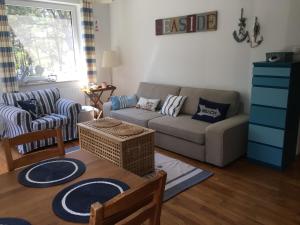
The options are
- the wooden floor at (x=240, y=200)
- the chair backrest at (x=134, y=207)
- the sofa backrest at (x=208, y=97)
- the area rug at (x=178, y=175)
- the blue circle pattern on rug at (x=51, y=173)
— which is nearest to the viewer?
the chair backrest at (x=134, y=207)

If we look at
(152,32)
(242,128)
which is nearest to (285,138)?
(242,128)

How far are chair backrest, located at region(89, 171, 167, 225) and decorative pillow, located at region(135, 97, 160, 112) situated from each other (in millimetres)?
3080

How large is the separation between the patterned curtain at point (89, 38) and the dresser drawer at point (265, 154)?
3.22 metres

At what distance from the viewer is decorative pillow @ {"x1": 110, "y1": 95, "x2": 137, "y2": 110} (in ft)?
14.2

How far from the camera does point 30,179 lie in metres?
1.39

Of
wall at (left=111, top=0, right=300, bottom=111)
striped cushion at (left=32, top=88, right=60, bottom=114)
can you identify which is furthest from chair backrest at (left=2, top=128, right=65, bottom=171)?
wall at (left=111, top=0, right=300, bottom=111)

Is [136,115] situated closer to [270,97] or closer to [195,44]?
[195,44]

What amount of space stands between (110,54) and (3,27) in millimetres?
1765

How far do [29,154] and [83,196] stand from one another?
71 centimetres

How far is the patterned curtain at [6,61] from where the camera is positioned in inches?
153

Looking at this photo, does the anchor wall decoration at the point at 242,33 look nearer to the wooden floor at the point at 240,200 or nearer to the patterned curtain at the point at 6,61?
the wooden floor at the point at 240,200

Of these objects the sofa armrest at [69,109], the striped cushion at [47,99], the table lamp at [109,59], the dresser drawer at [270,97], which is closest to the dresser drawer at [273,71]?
the dresser drawer at [270,97]

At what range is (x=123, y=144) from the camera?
2.61 metres

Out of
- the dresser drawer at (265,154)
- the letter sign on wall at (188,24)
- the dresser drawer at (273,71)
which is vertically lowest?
the dresser drawer at (265,154)
